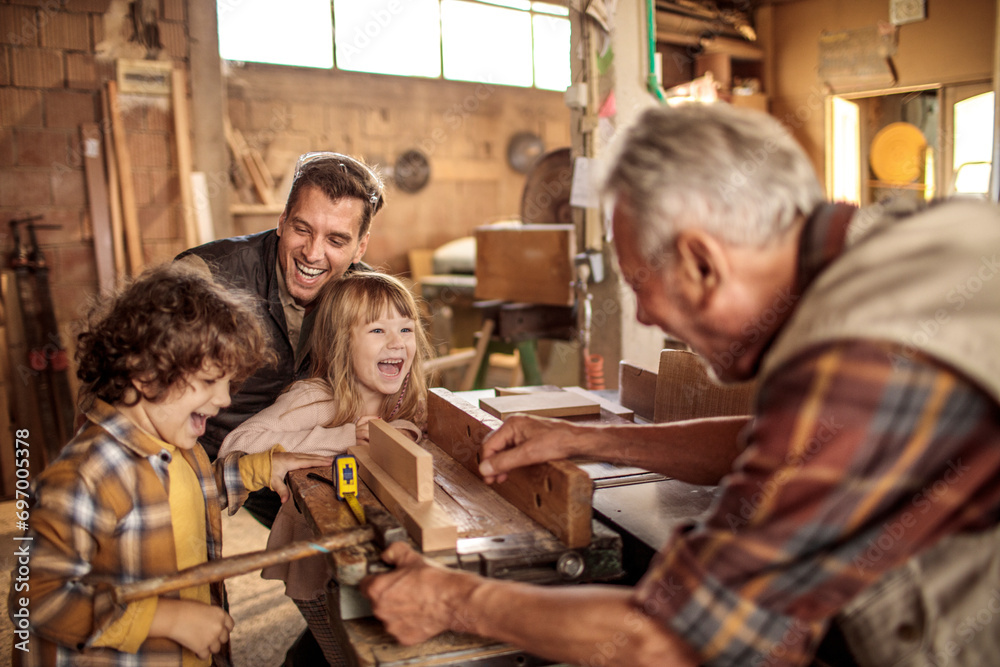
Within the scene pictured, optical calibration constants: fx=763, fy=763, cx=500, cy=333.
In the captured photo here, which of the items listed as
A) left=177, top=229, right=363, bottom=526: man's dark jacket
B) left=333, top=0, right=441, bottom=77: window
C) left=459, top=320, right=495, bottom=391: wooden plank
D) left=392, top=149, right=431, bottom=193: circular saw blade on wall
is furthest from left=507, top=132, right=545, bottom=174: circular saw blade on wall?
left=177, top=229, right=363, bottom=526: man's dark jacket

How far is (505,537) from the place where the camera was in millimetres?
1303

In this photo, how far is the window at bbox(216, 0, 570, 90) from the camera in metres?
7.53

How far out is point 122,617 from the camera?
1.32m

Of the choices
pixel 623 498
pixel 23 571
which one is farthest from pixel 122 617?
pixel 623 498

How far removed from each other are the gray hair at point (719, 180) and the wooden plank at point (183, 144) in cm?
470

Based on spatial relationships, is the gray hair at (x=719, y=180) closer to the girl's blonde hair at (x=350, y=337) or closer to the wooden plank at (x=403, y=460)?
the wooden plank at (x=403, y=460)

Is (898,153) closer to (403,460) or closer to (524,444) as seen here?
(524,444)

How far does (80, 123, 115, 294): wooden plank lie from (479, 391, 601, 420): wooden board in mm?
3845

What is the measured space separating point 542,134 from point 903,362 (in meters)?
9.16

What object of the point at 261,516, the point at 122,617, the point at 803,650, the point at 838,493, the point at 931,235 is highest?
the point at 931,235

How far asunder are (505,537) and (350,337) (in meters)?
1.07

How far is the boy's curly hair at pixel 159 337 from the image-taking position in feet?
4.83

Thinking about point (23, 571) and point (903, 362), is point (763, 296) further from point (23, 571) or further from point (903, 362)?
point (23, 571)

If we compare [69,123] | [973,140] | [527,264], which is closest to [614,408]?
[527,264]
